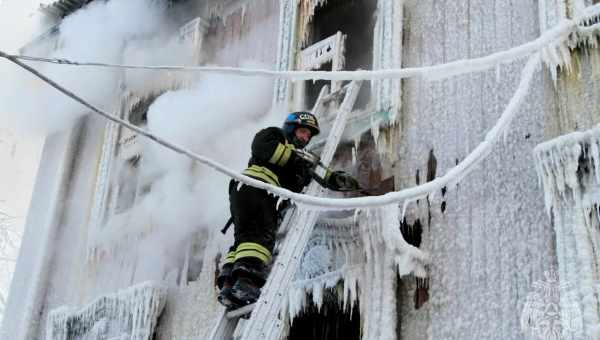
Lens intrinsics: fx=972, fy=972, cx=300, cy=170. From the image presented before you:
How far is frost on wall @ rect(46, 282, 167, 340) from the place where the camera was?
27.5 feet

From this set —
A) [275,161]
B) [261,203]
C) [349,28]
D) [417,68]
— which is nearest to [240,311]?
[261,203]

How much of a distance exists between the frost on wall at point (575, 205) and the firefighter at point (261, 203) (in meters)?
1.38

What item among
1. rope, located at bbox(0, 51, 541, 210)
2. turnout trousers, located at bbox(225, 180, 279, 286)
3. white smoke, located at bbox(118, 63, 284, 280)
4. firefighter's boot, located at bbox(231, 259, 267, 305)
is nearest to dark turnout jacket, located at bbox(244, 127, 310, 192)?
turnout trousers, located at bbox(225, 180, 279, 286)

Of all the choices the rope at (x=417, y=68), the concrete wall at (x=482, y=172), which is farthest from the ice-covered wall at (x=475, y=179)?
the rope at (x=417, y=68)

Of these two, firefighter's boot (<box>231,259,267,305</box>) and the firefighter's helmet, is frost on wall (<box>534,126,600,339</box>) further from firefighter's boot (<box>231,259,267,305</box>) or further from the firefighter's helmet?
firefighter's boot (<box>231,259,267,305</box>)

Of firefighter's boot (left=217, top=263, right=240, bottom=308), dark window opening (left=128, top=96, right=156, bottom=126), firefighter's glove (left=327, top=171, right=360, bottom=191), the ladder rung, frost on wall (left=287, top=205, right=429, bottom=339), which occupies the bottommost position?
the ladder rung

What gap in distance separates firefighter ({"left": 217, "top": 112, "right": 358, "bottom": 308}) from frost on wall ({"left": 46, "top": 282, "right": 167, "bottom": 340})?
7.36 feet

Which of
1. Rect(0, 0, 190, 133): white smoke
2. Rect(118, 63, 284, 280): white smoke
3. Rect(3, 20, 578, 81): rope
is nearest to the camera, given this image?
Rect(3, 20, 578, 81): rope

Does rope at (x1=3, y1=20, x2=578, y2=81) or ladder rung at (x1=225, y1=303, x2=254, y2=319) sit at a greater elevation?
rope at (x1=3, y1=20, x2=578, y2=81)

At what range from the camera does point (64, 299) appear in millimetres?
9703

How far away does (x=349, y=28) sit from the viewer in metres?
8.29

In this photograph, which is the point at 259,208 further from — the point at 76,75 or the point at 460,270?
A: the point at 76,75

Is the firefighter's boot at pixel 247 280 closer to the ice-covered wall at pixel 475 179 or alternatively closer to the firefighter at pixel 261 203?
the firefighter at pixel 261 203

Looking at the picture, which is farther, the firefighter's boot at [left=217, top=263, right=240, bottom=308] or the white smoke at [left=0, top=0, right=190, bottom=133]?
the white smoke at [left=0, top=0, right=190, bottom=133]
